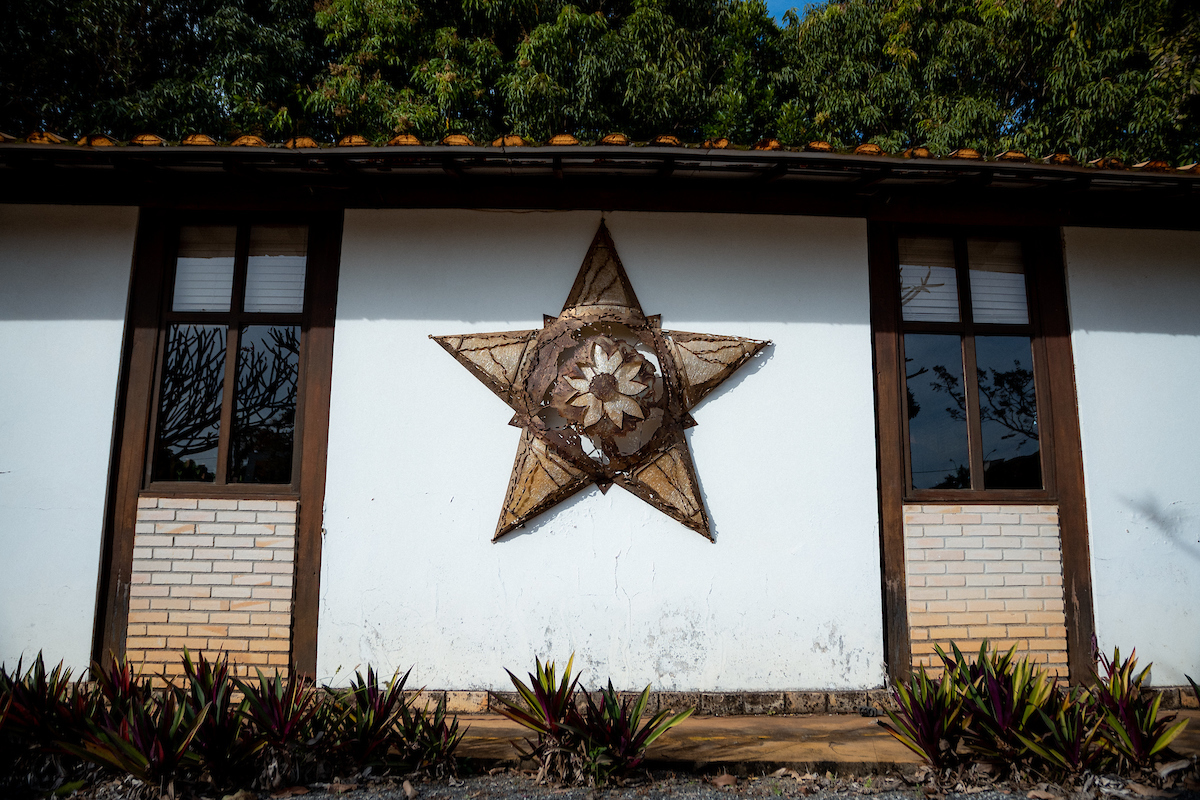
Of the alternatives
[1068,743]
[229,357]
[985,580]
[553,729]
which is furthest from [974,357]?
[229,357]

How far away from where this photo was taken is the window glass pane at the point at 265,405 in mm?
4402

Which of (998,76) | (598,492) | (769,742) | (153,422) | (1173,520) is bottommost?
(769,742)

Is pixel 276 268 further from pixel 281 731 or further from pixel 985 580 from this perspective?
pixel 985 580

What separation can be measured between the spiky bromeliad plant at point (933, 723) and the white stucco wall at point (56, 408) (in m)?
4.60

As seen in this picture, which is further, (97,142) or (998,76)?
(998,76)

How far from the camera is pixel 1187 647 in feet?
14.4

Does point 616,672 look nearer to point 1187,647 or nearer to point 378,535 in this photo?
point 378,535

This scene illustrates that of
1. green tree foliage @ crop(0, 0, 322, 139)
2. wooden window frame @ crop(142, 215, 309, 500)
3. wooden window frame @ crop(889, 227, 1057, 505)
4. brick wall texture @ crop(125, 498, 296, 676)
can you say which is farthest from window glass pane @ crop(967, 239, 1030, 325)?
green tree foliage @ crop(0, 0, 322, 139)

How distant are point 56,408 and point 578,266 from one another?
3.40 m

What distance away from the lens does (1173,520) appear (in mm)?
4473

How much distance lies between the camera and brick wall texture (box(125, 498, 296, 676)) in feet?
13.6

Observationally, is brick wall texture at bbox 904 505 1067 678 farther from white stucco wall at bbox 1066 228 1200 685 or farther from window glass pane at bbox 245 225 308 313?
window glass pane at bbox 245 225 308 313

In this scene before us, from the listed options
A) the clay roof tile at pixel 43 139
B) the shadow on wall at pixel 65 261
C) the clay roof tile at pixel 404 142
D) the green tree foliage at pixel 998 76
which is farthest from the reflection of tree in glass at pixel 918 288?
the green tree foliage at pixel 998 76

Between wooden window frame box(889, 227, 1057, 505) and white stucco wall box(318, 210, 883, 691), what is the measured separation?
324 millimetres
